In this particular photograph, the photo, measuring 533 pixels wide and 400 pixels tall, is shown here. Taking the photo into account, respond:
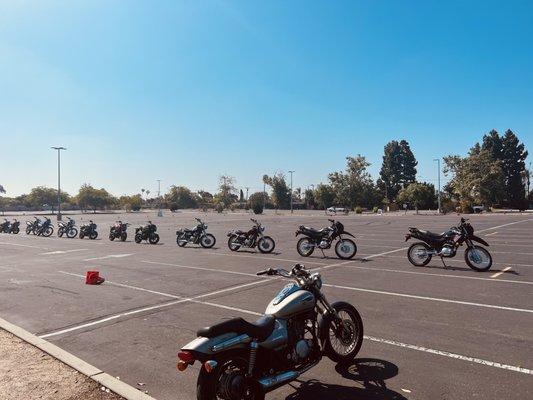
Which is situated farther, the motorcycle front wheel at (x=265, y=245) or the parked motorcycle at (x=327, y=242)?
the motorcycle front wheel at (x=265, y=245)

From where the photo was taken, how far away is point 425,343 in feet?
18.2

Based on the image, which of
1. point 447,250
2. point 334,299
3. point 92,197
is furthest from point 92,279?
point 92,197

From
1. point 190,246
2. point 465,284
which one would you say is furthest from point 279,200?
point 465,284

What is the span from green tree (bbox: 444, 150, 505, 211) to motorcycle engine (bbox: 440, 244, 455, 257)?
222 ft

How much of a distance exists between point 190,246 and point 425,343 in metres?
14.6

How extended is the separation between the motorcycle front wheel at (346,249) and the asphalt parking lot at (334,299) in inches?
11.4

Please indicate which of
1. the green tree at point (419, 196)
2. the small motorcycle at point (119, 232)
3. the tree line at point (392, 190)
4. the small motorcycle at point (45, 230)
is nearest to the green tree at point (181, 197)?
the tree line at point (392, 190)

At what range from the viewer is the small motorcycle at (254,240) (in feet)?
53.2

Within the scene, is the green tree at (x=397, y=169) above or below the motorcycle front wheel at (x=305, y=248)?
above

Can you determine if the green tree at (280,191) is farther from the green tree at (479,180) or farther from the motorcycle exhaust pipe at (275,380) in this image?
the motorcycle exhaust pipe at (275,380)

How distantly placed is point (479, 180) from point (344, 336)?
261ft

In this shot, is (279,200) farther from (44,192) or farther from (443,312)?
(443,312)

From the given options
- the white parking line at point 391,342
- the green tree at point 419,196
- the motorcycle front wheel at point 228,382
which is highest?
the green tree at point 419,196

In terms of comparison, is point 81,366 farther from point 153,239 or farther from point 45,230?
point 45,230
